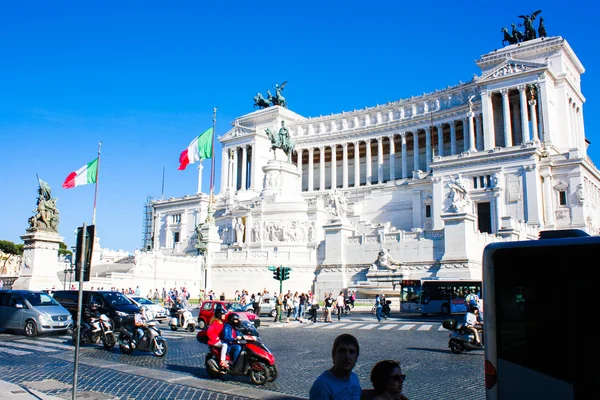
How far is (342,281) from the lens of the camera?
133 feet

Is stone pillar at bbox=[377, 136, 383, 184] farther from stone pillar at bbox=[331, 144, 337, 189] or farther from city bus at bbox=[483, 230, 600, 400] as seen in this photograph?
city bus at bbox=[483, 230, 600, 400]

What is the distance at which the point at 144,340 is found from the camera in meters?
14.4

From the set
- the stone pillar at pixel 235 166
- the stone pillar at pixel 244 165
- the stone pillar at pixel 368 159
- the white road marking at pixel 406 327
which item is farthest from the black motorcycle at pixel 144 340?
the stone pillar at pixel 235 166

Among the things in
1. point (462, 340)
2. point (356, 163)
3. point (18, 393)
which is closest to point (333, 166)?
point (356, 163)

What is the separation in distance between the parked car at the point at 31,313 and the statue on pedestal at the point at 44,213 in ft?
31.0

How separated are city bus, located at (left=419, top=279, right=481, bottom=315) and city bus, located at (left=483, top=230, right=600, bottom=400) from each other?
25.1 meters

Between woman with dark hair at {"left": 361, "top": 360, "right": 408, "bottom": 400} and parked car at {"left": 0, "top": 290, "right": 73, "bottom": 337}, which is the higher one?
woman with dark hair at {"left": 361, "top": 360, "right": 408, "bottom": 400}

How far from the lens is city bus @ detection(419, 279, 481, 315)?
30.6m

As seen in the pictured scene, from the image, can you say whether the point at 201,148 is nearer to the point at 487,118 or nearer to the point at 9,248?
the point at 487,118

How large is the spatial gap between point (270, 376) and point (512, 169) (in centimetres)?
4930

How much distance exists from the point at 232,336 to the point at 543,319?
278 inches

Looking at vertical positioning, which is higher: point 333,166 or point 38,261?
point 333,166

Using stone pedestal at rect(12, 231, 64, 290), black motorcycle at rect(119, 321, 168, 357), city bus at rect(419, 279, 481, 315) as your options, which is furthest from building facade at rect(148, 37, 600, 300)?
black motorcycle at rect(119, 321, 168, 357)

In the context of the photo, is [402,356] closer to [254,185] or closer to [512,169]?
[512,169]
